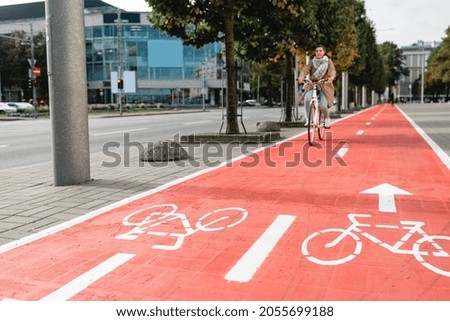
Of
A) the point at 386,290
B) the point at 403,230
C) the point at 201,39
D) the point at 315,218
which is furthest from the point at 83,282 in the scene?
the point at 201,39

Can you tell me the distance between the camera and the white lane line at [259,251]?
11.2ft

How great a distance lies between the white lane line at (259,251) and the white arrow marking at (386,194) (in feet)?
3.47

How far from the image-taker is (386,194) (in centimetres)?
600

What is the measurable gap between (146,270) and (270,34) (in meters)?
14.2

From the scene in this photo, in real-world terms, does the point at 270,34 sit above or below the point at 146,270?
above

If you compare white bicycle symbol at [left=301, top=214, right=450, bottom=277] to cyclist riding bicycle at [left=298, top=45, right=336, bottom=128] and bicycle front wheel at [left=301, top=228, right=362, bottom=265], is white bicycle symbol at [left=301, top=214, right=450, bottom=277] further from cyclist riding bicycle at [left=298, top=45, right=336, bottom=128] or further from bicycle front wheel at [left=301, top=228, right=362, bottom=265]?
cyclist riding bicycle at [left=298, top=45, right=336, bottom=128]

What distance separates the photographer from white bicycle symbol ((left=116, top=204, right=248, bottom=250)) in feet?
14.5

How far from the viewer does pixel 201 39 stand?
1620 cm

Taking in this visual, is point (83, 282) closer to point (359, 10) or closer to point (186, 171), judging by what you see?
point (186, 171)

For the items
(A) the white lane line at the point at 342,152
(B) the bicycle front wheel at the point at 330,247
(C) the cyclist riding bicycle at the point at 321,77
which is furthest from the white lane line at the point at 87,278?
(C) the cyclist riding bicycle at the point at 321,77

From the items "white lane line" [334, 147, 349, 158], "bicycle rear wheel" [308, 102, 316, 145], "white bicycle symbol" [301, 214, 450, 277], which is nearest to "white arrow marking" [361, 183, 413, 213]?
"white bicycle symbol" [301, 214, 450, 277]

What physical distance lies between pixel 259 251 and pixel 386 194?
2.67 metres

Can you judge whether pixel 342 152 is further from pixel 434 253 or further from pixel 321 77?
pixel 434 253

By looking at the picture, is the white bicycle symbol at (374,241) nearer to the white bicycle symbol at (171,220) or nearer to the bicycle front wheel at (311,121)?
the white bicycle symbol at (171,220)
